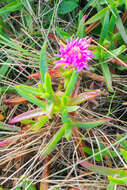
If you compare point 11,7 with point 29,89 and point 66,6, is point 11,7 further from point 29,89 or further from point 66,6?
point 29,89

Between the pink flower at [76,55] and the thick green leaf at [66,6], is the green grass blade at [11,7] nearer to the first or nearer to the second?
the thick green leaf at [66,6]

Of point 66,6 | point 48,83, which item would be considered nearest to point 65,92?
point 48,83

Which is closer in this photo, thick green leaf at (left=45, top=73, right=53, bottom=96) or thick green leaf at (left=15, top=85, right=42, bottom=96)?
thick green leaf at (left=45, top=73, right=53, bottom=96)

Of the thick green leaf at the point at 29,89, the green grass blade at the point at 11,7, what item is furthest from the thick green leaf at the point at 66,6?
the thick green leaf at the point at 29,89

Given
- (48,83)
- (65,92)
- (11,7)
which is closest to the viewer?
(48,83)

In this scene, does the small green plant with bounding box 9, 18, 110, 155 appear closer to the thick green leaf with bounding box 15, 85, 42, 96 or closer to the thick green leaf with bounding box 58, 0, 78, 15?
the thick green leaf with bounding box 15, 85, 42, 96

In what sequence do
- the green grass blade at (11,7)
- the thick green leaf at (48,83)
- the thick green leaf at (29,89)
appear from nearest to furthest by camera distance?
the thick green leaf at (48,83) → the thick green leaf at (29,89) → the green grass blade at (11,7)

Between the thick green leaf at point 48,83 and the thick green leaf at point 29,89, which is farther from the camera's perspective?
the thick green leaf at point 29,89

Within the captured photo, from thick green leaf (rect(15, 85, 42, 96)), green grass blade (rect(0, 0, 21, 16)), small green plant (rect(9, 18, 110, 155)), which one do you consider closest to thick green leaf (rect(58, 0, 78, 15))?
green grass blade (rect(0, 0, 21, 16))
